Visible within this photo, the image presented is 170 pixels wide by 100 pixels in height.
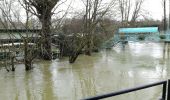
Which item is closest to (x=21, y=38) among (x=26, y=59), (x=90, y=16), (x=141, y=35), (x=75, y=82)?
(x=26, y=59)

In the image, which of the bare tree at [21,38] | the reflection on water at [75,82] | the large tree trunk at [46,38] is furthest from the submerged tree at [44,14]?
the reflection on water at [75,82]

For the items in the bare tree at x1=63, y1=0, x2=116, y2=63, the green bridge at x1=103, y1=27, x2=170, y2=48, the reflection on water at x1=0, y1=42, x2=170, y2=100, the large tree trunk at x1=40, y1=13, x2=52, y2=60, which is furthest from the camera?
the green bridge at x1=103, y1=27, x2=170, y2=48

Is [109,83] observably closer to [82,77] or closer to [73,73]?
[82,77]

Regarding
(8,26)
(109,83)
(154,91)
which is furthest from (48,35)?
(154,91)

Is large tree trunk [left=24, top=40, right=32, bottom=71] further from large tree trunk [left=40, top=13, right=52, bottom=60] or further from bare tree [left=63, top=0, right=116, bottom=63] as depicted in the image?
bare tree [left=63, top=0, right=116, bottom=63]

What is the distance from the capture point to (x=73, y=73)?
11.5 m

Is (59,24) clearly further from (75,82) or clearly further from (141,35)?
(141,35)

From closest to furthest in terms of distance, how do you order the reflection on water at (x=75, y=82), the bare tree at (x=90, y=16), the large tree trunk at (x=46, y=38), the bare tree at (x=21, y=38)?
1. the reflection on water at (x=75, y=82)
2. the bare tree at (x=21, y=38)
3. the large tree trunk at (x=46, y=38)
4. the bare tree at (x=90, y=16)

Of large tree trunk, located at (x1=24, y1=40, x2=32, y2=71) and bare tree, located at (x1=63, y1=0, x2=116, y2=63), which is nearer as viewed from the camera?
large tree trunk, located at (x1=24, y1=40, x2=32, y2=71)

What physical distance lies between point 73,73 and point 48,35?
4.50 metres

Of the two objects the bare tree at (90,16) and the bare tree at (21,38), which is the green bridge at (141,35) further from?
the bare tree at (21,38)

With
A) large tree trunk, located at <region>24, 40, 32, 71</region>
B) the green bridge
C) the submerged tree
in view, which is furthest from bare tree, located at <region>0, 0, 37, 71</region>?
the green bridge

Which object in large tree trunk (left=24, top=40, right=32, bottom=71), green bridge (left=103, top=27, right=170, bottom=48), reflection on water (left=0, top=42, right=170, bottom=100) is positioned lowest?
reflection on water (left=0, top=42, right=170, bottom=100)

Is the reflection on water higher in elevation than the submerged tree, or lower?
lower
